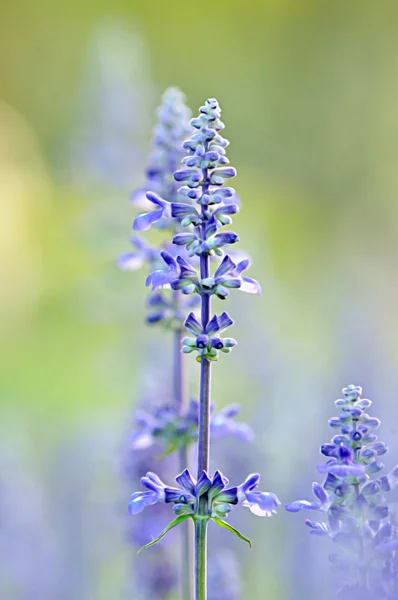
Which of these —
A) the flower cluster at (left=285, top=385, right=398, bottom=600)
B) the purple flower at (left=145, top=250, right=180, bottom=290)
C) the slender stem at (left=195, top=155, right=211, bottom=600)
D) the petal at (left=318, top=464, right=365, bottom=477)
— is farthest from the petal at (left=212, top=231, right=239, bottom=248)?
the petal at (left=318, top=464, right=365, bottom=477)

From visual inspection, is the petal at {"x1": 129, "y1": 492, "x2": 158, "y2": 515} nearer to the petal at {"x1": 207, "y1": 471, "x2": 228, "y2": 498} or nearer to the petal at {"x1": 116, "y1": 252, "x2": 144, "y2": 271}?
the petal at {"x1": 207, "y1": 471, "x2": 228, "y2": 498}

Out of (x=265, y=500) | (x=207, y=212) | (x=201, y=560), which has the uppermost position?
(x=207, y=212)

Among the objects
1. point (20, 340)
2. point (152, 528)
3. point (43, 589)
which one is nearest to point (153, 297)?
point (152, 528)

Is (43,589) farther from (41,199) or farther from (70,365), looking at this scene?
(41,199)

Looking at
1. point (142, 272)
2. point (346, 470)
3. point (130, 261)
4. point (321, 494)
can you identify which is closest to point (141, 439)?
point (130, 261)

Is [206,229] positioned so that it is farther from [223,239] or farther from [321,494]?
[321,494]

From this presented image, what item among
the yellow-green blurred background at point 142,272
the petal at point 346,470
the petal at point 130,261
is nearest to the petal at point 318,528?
the petal at point 346,470
